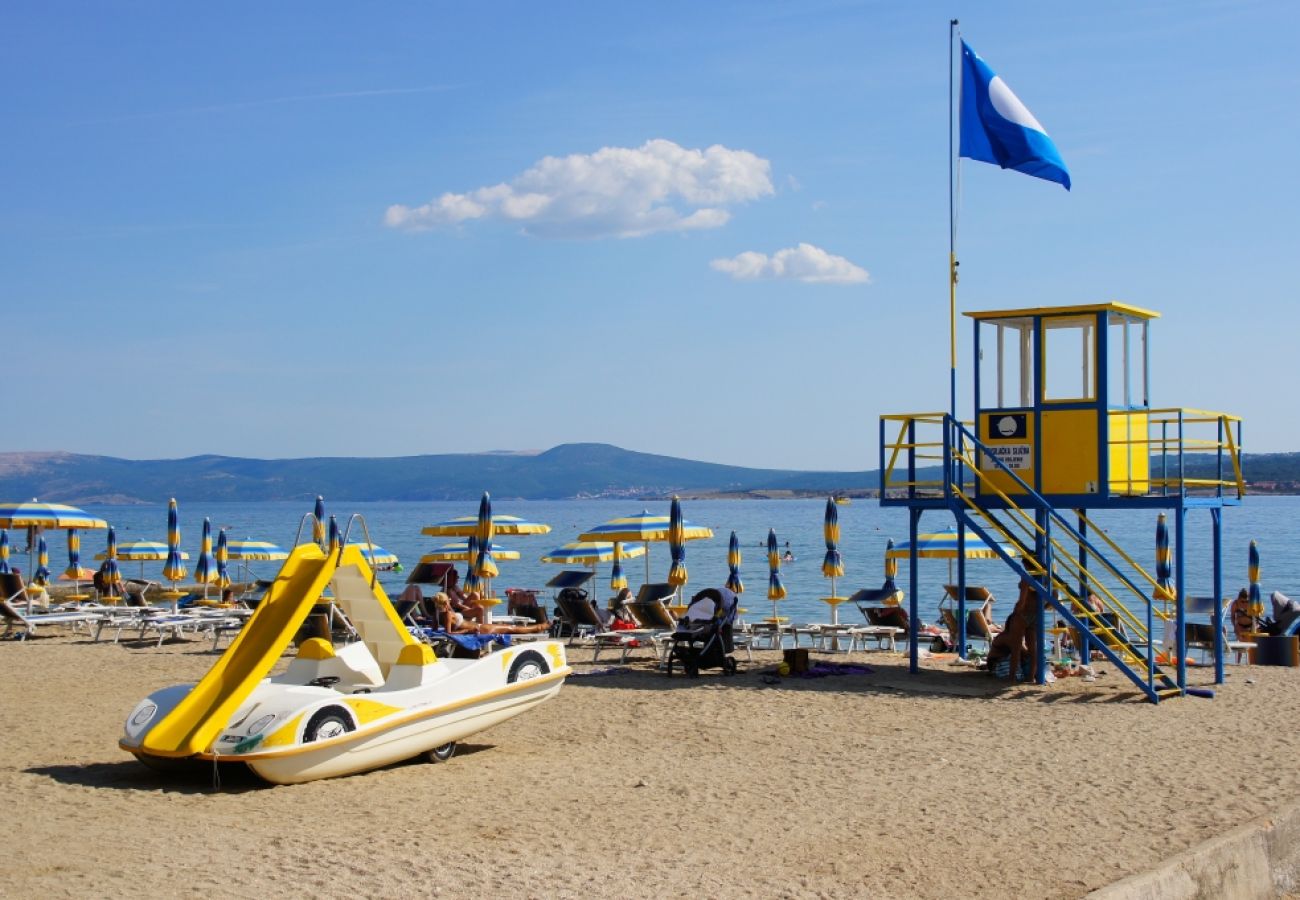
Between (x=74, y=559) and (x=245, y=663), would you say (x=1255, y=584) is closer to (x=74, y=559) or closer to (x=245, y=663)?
(x=245, y=663)

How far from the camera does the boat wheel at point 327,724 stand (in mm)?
9023

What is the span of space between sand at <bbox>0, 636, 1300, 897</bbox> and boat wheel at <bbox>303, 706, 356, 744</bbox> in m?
0.35

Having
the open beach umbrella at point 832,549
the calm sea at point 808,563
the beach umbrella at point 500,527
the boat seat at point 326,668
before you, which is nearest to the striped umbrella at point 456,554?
the beach umbrella at point 500,527

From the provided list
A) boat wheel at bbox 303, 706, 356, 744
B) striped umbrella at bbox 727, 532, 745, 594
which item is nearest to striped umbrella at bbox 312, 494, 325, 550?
striped umbrella at bbox 727, 532, 745, 594

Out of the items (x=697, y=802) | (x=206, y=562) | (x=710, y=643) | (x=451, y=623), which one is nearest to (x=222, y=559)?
(x=206, y=562)

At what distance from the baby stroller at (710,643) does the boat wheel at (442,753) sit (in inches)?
207

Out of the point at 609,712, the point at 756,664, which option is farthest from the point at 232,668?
the point at 756,664

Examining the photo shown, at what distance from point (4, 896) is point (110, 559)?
2334 centimetres

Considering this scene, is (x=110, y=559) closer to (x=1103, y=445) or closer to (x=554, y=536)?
(x=1103, y=445)

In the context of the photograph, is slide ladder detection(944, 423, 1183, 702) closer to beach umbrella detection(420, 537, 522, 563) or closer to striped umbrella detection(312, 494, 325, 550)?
striped umbrella detection(312, 494, 325, 550)

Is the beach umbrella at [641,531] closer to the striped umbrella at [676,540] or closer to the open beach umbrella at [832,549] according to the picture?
the striped umbrella at [676,540]

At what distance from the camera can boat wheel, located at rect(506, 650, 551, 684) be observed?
420 inches

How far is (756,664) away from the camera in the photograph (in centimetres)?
1678

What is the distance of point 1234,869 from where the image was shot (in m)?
7.20
